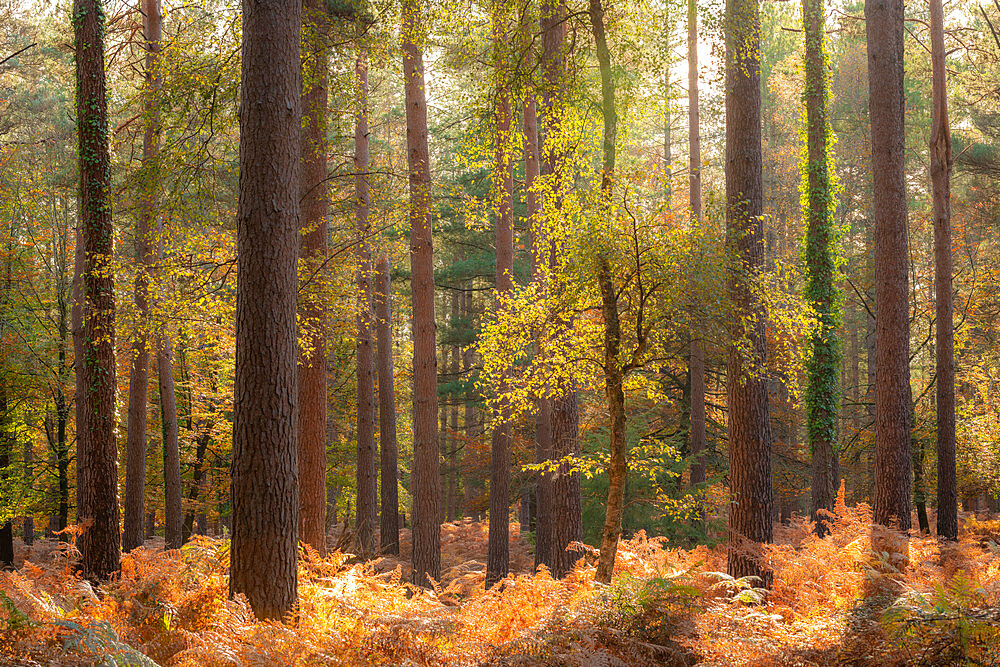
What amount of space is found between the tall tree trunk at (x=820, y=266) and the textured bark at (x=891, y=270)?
88.8 inches

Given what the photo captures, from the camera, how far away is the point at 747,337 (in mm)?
7281

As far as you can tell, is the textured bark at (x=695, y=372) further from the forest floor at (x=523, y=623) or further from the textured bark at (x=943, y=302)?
the forest floor at (x=523, y=623)

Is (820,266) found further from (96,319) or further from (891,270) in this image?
(96,319)

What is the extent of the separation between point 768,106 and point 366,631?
2470 centimetres

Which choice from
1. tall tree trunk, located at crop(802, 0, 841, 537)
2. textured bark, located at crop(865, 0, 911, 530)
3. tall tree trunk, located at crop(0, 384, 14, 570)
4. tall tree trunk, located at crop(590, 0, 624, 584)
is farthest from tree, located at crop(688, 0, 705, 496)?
tall tree trunk, located at crop(0, 384, 14, 570)

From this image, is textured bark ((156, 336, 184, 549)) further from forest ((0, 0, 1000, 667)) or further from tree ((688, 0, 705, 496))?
tree ((688, 0, 705, 496))

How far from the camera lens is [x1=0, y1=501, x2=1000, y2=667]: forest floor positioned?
142 inches

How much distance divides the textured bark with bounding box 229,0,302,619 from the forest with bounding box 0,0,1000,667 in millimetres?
22

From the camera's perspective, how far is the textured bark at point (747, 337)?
736 centimetres

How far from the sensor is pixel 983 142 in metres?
19.4

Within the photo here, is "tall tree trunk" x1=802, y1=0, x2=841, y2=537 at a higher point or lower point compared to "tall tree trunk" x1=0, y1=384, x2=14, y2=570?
higher

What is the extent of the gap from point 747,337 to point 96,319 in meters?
7.87

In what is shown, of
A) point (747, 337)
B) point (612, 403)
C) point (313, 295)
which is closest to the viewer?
point (612, 403)

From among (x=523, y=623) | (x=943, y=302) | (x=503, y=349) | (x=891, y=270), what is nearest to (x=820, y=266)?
(x=943, y=302)
